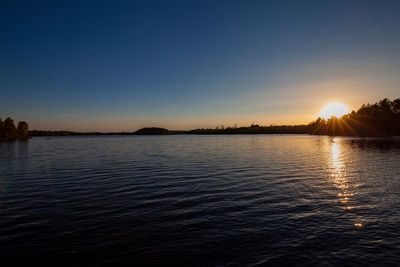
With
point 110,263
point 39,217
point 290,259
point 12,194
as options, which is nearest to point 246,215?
point 290,259

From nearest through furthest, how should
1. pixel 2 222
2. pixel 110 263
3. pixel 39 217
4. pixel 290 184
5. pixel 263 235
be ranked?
1. pixel 110 263
2. pixel 263 235
3. pixel 2 222
4. pixel 39 217
5. pixel 290 184

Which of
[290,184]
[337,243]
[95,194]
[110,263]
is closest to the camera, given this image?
[110,263]

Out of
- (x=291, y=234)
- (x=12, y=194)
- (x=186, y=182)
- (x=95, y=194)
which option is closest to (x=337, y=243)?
(x=291, y=234)

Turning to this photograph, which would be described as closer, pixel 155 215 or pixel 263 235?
pixel 263 235

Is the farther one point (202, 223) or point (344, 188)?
point (344, 188)

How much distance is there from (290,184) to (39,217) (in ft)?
85.6

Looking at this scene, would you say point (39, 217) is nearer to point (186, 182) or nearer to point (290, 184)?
point (186, 182)

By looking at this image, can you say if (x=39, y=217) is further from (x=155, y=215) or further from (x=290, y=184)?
(x=290, y=184)

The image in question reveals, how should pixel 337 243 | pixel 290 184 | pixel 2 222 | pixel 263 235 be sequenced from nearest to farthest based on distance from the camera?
pixel 337 243, pixel 263 235, pixel 2 222, pixel 290 184

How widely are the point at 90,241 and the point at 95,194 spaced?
11.7m

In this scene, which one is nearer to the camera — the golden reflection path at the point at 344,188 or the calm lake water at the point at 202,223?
the calm lake water at the point at 202,223

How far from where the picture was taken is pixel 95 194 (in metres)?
23.9

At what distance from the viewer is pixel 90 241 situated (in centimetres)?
1320

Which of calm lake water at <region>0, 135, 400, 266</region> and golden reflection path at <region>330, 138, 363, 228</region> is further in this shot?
golden reflection path at <region>330, 138, 363, 228</region>
